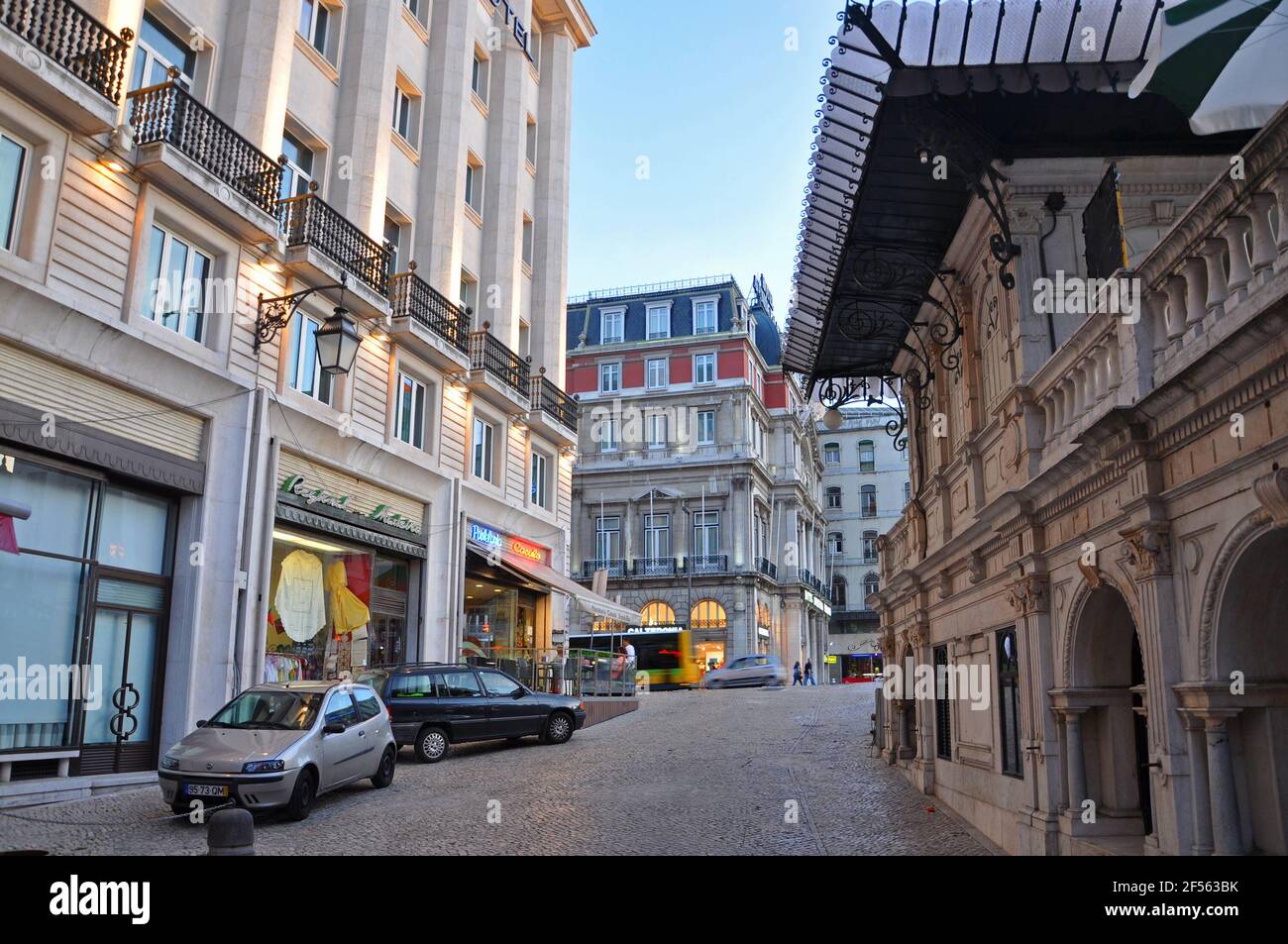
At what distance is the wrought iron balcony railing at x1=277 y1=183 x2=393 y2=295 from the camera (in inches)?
748

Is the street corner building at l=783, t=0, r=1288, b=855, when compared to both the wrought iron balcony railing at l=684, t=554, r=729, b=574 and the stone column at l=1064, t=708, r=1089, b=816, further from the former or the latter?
the wrought iron balcony railing at l=684, t=554, r=729, b=574

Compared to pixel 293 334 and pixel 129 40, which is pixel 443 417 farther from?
pixel 129 40

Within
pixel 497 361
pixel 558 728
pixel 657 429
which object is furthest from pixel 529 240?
pixel 657 429

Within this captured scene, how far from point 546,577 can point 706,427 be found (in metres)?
36.4

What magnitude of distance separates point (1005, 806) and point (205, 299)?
47.0 feet

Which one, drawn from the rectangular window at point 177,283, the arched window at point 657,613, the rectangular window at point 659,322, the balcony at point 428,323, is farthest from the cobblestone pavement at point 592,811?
the rectangular window at point 659,322

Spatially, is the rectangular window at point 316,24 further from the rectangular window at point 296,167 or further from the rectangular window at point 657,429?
the rectangular window at point 657,429

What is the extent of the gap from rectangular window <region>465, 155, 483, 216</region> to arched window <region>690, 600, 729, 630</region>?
121ft

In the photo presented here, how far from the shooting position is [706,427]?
63.9 metres

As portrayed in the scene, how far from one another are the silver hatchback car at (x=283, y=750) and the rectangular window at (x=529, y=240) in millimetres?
19961

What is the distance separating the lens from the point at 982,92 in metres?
9.60

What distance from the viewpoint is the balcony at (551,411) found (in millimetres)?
29859

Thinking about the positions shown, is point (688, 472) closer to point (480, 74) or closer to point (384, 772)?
point (480, 74)

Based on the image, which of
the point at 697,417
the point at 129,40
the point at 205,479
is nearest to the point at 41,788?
the point at 205,479
